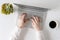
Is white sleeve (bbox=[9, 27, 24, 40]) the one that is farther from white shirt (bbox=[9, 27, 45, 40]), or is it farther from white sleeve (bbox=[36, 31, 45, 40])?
white sleeve (bbox=[36, 31, 45, 40])

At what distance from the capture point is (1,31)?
3.63 feet

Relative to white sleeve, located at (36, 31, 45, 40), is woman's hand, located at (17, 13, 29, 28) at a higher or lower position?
higher

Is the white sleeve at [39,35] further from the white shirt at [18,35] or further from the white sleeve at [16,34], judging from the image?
the white sleeve at [16,34]

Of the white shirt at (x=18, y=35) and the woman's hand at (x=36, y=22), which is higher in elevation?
the woman's hand at (x=36, y=22)

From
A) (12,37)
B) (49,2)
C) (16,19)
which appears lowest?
(12,37)

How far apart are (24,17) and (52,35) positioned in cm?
19

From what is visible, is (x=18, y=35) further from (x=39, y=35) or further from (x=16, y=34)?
(x=39, y=35)

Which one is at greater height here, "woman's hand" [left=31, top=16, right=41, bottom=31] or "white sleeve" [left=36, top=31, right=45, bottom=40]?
"woman's hand" [left=31, top=16, right=41, bottom=31]

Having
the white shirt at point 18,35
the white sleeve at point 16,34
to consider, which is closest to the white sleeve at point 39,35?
the white shirt at point 18,35

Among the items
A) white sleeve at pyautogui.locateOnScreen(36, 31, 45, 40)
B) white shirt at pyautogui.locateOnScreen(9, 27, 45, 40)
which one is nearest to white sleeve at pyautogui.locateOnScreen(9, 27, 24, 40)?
white shirt at pyautogui.locateOnScreen(9, 27, 45, 40)

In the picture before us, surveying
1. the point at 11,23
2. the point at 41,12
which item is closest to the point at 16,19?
the point at 11,23

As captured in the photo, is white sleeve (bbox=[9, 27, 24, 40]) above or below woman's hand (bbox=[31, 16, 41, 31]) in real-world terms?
below

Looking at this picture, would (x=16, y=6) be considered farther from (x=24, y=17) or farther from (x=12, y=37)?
(x=12, y=37)

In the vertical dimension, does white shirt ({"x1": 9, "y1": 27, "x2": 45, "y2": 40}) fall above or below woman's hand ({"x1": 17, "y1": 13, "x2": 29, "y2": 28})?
below
